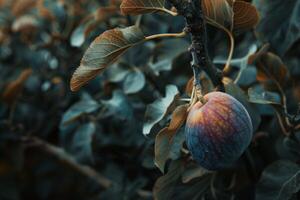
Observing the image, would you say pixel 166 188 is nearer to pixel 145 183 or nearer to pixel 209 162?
pixel 209 162

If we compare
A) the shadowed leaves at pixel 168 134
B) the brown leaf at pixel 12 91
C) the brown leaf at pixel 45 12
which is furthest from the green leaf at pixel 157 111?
the brown leaf at pixel 45 12

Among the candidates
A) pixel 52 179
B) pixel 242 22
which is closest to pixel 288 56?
pixel 242 22

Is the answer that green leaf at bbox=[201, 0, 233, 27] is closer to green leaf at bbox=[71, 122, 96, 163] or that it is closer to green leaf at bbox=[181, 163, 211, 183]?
green leaf at bbox=[181, 163, 211, 183]

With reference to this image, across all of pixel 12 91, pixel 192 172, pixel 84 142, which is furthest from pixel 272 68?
pixel 12 91

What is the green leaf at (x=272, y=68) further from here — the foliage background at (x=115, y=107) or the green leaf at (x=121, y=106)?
the green leaf at (x=121, y=106)

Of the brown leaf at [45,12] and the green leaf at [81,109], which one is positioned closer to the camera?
the green leaf at [81,109]

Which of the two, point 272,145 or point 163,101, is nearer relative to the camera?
point 163,101
